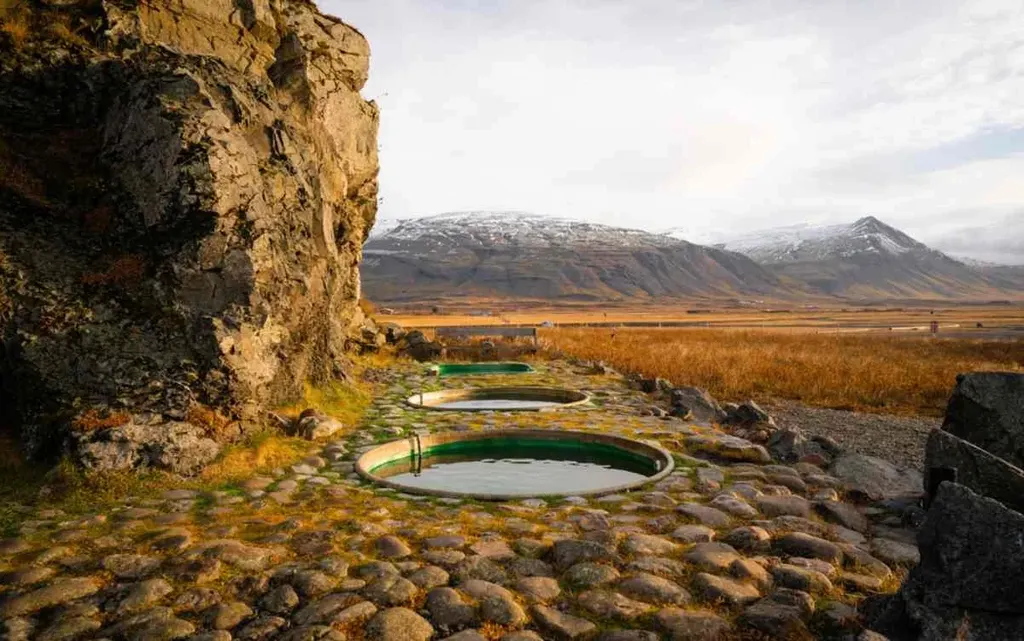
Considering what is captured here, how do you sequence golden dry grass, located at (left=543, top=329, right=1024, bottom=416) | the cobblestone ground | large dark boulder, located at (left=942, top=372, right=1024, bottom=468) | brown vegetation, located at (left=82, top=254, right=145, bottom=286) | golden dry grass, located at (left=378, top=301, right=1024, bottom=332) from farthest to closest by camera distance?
golden dry grass, located at (left=378, top=301, right=1024, bottom=332), golden dry grass, located at (left=543, top=329, right=1024, bottom=416), brown vegetation, located at (left=82, top=254, right=145, bottom=286), large dark boulder, located at (left=942, top=372, right=1024, bottom=468), the cobblestone ground

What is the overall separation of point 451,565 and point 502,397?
10.8 metres

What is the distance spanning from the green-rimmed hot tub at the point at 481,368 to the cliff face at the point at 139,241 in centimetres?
969

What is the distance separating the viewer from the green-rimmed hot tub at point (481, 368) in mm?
19812

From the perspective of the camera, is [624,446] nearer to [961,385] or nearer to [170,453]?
[961,385]

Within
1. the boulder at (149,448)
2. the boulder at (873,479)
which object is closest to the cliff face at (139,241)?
the boulder at (149,448)

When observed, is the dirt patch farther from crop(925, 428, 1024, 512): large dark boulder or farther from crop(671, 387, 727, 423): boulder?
crop(925, 428, 1024, 512): large dark boulder

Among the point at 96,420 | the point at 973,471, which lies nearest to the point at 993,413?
the point at 973,471

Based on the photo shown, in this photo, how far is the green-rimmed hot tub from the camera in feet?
65.0

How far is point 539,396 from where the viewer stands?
1571 cm

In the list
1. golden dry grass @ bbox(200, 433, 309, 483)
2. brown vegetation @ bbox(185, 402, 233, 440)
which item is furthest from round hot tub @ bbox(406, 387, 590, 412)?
brown vegetation @ bbox(185, 402, 233, 440)

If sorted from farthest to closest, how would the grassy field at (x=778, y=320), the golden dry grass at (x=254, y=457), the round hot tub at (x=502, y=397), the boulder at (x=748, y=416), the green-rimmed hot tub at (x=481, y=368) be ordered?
the grassy field at (x=778, y=320)
the green-rimmed hot tub at (x=481, y=368)
the round hot tub at (x=502, y=397)
the boulder at (x=748, y=416)
the golden dry grass at (x=254, y=457)

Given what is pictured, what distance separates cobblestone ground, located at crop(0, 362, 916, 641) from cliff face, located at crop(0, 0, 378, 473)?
168 cm

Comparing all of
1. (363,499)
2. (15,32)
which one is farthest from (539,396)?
(15,32)

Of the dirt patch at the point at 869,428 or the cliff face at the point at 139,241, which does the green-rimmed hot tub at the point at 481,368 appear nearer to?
the dirt patch at the point at 869,428
